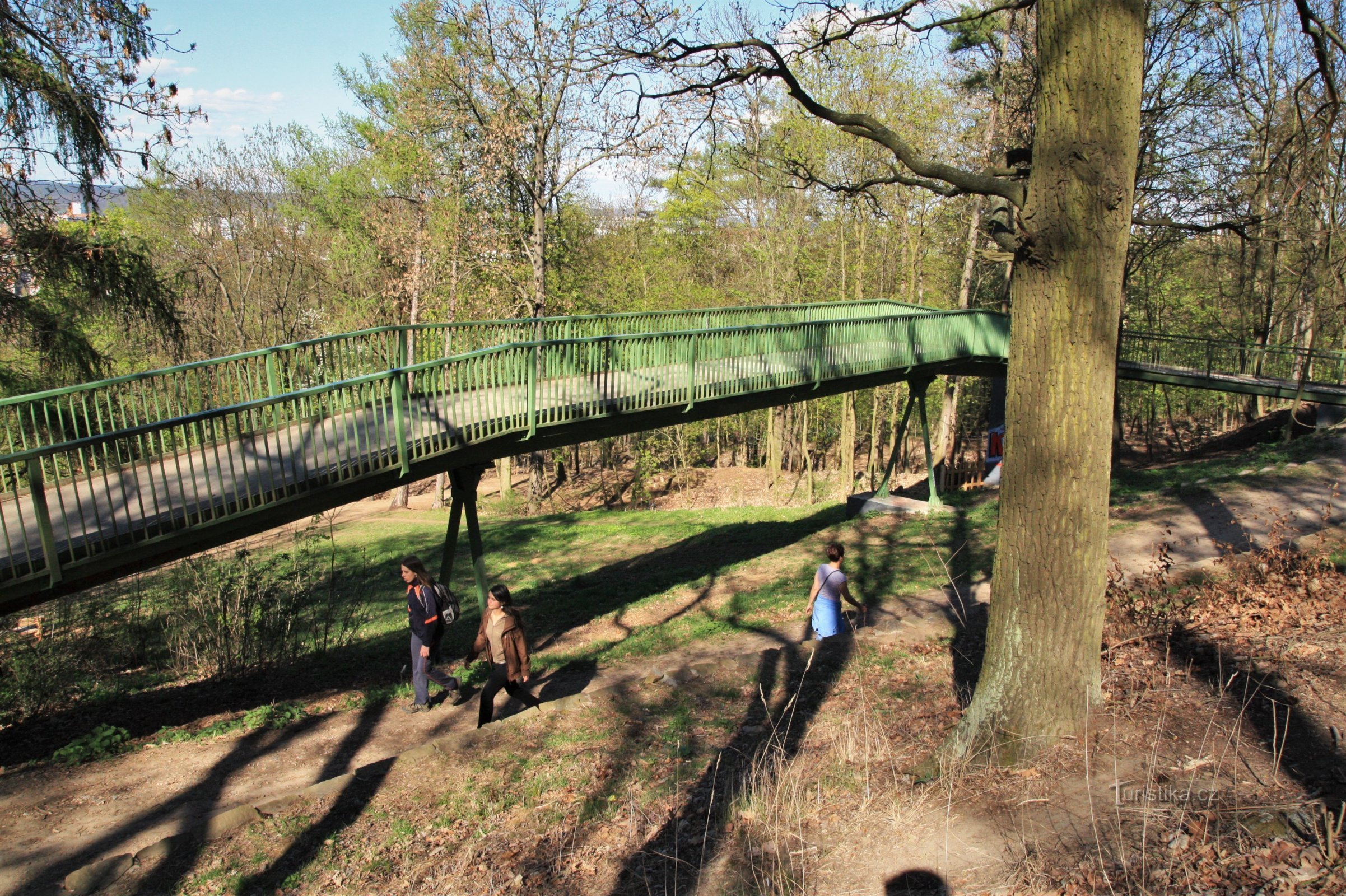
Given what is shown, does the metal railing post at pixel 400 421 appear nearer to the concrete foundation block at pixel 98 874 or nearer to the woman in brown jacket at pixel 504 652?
the woman in brown jacket at pixel 504 652

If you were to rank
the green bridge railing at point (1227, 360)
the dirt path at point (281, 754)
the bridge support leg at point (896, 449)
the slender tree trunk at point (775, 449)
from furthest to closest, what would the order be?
the slender tree trunk at point (775, 449) → the green bridge railing at point (1227, 360) → the bridge support leg at point (896, 449) → the dirt path at point (281, 754)

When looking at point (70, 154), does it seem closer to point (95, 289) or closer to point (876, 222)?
point (95, 289)

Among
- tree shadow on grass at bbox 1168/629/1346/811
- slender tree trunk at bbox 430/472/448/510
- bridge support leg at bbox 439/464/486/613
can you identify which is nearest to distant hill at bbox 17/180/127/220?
bridge support leg at bbox 439/464/486/613

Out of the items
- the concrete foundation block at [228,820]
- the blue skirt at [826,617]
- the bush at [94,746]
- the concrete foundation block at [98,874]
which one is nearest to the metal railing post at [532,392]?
the blue skirt at [826,617]

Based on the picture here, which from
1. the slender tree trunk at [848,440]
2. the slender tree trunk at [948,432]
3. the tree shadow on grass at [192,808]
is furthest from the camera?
the slender tree trunk at [848,440]

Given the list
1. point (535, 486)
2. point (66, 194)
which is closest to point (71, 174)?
point (66, 194)

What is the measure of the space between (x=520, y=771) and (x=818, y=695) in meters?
2.64

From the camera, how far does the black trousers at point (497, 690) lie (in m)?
7.19

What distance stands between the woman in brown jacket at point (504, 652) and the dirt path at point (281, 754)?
0.81 meters

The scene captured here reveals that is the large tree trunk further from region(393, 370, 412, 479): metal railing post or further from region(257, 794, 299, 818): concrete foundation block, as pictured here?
region(393, 370, 412, 479): metal railing post

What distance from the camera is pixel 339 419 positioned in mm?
8680

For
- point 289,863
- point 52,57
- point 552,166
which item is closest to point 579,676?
point 289,863

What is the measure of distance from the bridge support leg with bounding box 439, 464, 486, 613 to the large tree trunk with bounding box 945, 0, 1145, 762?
5.71 metres

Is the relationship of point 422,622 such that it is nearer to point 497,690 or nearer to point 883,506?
point 497,690
